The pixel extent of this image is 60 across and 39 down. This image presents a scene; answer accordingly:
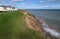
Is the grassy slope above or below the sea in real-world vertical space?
above

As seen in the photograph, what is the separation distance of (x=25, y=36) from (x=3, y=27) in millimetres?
3096

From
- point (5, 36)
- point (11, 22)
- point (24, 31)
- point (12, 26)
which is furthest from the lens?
point (11, 22)

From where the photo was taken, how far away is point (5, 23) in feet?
69.5

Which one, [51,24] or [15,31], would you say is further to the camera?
[51,24]

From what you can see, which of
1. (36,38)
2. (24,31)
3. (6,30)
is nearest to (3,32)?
(6,30)

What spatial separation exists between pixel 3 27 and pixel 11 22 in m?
2.10

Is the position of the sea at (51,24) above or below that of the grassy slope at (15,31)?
below

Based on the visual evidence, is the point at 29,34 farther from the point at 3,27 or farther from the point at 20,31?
the point at 3,27

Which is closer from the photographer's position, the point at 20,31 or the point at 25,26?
the point at 20,31

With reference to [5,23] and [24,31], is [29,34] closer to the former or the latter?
[24,31]

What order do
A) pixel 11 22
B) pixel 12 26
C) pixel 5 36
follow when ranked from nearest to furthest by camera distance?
1. pixel 5 36
2. pixel 12 26
3. pixel 11 22

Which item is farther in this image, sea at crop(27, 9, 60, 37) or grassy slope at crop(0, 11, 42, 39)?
sea at crop(27, 9, 60, 37)

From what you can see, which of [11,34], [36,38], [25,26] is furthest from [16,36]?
[25,26]

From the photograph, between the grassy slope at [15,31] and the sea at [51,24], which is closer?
the grassy slope at [15,31]
